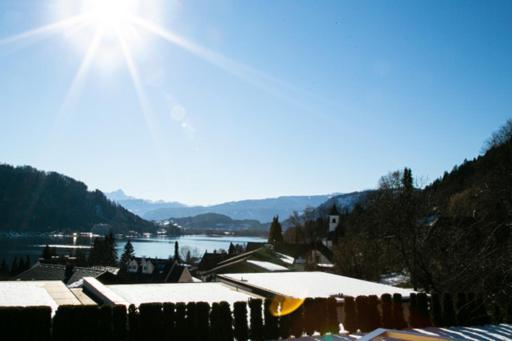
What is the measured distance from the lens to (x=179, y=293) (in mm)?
15148

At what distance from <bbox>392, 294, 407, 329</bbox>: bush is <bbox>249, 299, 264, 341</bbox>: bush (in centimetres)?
399

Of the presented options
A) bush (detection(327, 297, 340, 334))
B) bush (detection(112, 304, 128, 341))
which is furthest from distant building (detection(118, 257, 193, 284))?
bush (detection(112, 304, 128, 341))

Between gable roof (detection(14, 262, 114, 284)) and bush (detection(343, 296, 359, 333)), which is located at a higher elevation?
bush (detection(343, 296, 359, 333))

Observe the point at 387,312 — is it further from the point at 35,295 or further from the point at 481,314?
the point at 35,295

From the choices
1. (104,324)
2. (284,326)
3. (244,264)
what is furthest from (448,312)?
(244,264)

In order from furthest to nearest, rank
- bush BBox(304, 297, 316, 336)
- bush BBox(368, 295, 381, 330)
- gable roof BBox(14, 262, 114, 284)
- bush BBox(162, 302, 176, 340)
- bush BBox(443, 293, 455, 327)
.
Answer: gable roof BBox(14, 262, 114, 284), bush BBox(443, 293, 455, 327), bush BBox(368, 295, 381, 330), bush BBox(304, 297, 316, 336), bush BBox(162, 302, 176, 340)

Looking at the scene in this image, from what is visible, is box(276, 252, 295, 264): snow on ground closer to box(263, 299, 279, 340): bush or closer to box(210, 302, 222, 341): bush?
box(263, 299, 279, 340): bush

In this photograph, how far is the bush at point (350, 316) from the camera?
36.6 ft

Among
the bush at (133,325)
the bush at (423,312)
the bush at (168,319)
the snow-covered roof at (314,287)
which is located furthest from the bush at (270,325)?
the bush at (423,312)

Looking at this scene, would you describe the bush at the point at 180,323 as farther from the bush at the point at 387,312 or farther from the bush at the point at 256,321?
the bush at the point at 387,312

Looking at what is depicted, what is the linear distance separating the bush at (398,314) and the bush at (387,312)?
124 mm

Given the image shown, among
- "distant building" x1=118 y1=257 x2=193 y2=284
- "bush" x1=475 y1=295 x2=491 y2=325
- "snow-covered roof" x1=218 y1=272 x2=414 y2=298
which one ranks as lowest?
"distant building" x1=118 y1=257 x2=193 y2=284

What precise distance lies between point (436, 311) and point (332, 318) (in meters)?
3.45

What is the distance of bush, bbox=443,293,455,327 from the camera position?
40.3ft
